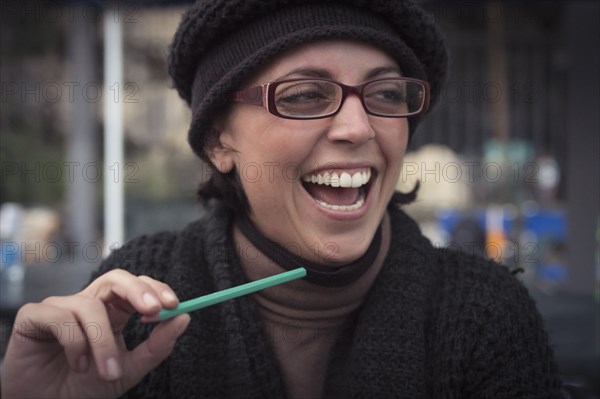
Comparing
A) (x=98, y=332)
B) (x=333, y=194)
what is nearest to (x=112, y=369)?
(x=98, y=332)

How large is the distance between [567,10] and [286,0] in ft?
14.8

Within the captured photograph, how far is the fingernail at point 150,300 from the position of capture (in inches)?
41.1

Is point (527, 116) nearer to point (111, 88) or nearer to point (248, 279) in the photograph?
point (111, 88)

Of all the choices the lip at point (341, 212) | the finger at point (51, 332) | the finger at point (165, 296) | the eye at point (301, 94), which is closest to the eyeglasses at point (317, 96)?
the eye at point (301, 94)

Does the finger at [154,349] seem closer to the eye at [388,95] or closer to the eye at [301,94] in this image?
the eye at [301,94]

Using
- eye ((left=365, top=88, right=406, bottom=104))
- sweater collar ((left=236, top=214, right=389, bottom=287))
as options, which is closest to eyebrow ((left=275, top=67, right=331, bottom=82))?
eye ((left=365, top=88, right=406, bottom=104))

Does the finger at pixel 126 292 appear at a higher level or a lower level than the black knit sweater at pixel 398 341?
higher

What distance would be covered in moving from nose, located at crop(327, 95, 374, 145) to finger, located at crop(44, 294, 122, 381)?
583mm

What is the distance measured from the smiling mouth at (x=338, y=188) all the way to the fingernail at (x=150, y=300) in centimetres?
49

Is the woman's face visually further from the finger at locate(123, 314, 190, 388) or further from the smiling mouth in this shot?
the finger at locate(123, 314, 190, 388)

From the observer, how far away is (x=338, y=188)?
4.81 ft

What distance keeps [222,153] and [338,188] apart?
1.07ft

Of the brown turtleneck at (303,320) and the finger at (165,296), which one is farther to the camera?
the brown turtleneck at (303,320)

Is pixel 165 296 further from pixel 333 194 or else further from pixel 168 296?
pixel 333 194
